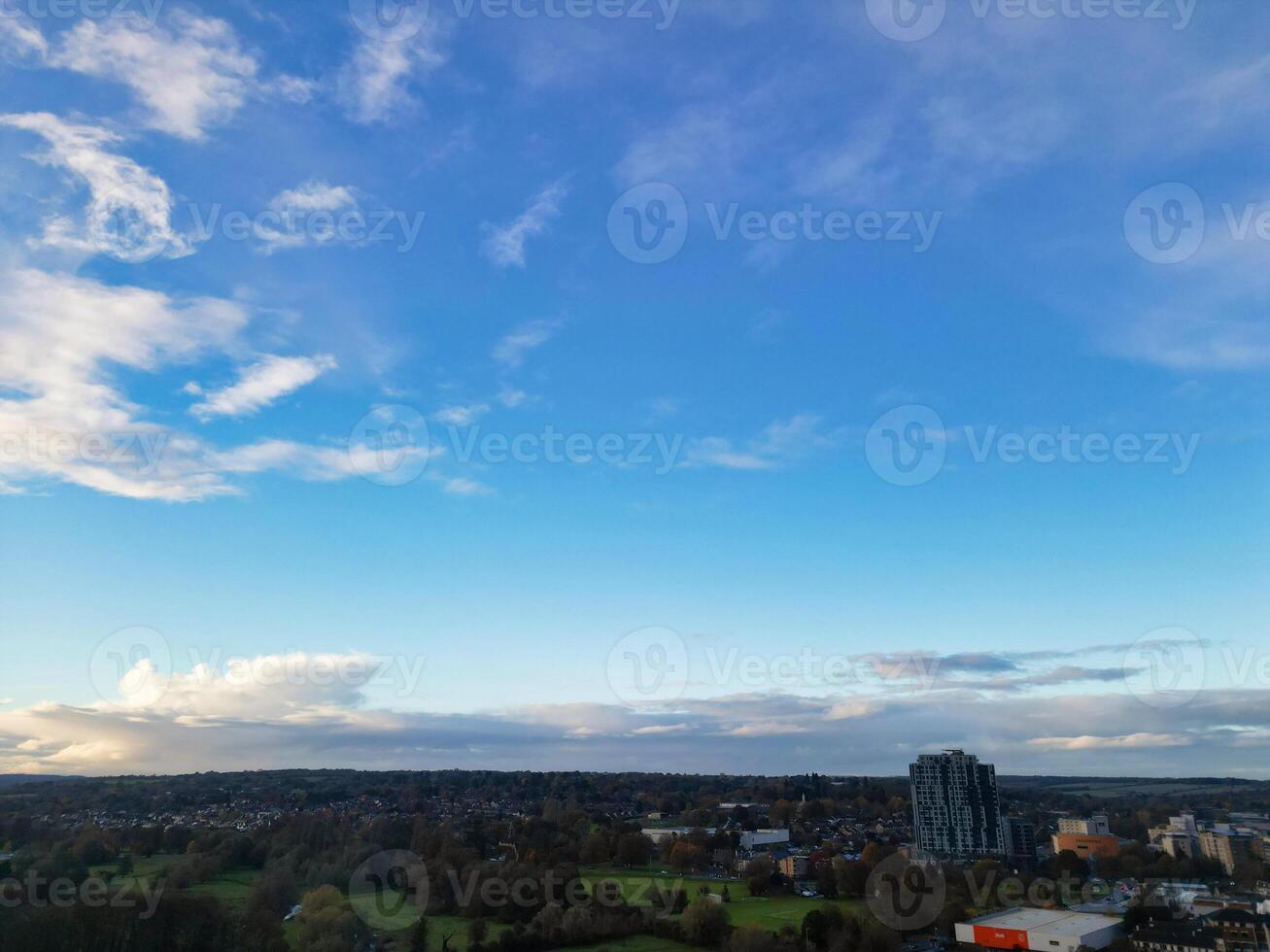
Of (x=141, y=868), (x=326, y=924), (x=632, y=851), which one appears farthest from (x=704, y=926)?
(x=141, y=868)

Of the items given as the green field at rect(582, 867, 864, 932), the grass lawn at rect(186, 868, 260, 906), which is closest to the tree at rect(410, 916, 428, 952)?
the grass lawn at rect(186, 868, 260, 906)

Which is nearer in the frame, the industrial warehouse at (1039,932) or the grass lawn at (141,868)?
the industrial warehouse at (1039,932)

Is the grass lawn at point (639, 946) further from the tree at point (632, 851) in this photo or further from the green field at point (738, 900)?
the tree at point (632, 851)

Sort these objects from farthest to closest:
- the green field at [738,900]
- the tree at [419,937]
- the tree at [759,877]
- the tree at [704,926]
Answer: the tree at [759,877] < the green field at [738,900] < the tree at [704,926] < the tree at [419,937]

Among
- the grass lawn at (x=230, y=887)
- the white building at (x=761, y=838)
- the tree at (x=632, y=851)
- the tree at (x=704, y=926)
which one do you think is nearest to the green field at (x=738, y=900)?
the tree at (x=632, y=851)

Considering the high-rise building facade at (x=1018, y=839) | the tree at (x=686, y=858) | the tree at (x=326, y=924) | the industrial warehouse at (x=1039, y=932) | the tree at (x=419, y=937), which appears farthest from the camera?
the high-rise building facade at (x=1018, y=839)

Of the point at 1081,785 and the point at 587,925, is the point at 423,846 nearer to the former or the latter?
the point at 587,925
